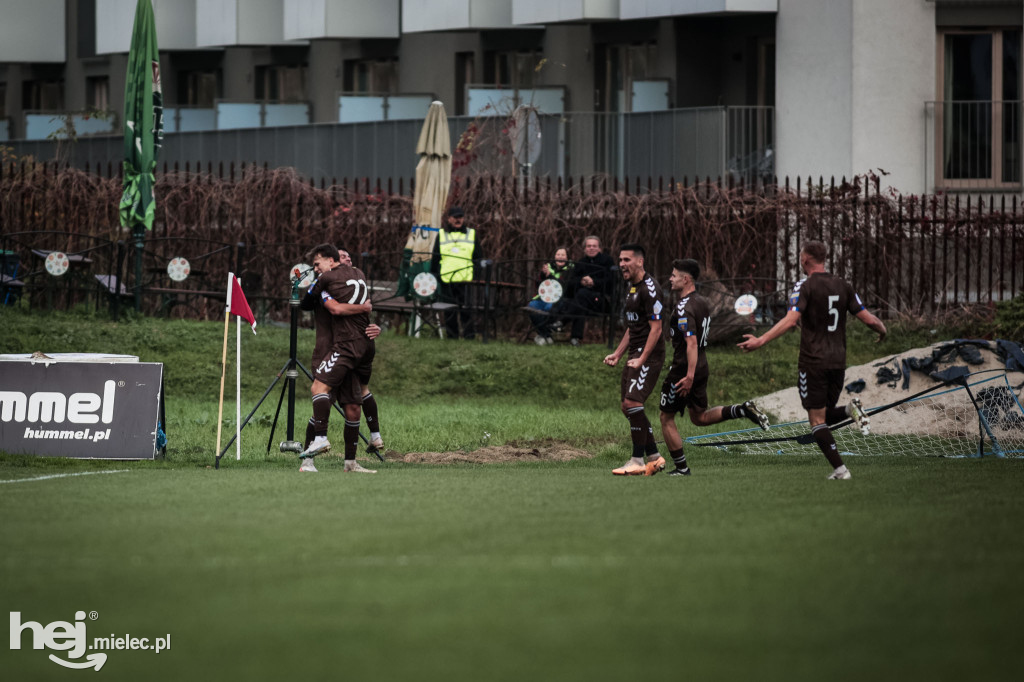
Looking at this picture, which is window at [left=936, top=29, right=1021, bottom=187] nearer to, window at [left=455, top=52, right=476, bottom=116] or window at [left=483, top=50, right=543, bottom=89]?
window at [left=483, top=50, right=543, bottom=89]

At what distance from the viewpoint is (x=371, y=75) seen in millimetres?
35781

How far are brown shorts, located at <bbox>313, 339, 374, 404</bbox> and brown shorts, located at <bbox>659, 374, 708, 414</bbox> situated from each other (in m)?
2.74

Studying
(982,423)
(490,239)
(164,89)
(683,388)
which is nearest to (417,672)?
(683,388)

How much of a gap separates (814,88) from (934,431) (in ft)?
42.1

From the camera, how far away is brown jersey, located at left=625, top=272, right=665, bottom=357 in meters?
12.3

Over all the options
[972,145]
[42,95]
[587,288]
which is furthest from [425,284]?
[42,95]

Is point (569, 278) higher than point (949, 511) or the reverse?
higher

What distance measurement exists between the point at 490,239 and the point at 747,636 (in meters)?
18.1

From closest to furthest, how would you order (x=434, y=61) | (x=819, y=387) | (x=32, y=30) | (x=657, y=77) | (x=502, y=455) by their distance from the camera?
(x=819, y=387)
(x=502, y=455)
(x=657, y=77)
(x=434, y=61)
(x=32, y=30)

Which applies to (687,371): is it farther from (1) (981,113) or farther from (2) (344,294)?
(1) (981,113)

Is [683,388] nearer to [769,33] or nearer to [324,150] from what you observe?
[769,33]

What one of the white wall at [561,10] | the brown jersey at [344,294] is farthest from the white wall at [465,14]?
the brown jersey at [344,294]

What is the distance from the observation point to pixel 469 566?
7.01 metres

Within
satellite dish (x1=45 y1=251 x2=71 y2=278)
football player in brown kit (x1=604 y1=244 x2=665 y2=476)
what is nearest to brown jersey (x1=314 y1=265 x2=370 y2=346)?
football player in brown kit (x1=604 y1=244 x2=665 y2=476)
